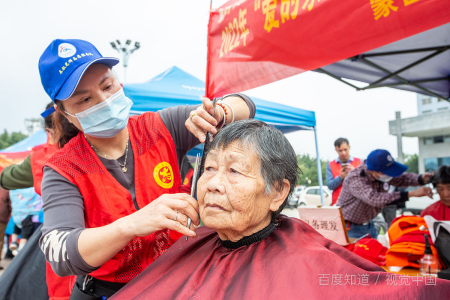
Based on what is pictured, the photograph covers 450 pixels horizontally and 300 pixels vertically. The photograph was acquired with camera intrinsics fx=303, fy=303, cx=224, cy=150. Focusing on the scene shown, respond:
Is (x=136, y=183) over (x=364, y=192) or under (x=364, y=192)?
over

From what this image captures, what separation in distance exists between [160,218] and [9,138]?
65.5 m

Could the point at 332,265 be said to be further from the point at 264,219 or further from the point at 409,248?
the point at 409,248

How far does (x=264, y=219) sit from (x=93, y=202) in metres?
0.72

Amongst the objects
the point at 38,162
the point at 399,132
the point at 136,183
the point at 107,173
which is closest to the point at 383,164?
the point at 136,183

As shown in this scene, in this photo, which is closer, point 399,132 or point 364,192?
point 364,192

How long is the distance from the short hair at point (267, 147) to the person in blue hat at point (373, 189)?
2.12 m

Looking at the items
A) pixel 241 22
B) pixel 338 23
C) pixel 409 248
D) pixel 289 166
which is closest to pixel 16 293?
pixel 289 166

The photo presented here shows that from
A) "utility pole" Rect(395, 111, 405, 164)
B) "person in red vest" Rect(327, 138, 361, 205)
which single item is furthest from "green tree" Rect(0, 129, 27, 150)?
"person in red vest" Rect(327, 138, 361, 205)

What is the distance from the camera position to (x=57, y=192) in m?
1.18

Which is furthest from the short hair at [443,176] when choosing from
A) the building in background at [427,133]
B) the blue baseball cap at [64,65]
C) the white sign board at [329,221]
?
the building in background at [427,133]

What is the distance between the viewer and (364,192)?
310 centimetres

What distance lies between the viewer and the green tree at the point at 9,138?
167ft

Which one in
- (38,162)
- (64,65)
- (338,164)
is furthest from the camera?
(338,164)

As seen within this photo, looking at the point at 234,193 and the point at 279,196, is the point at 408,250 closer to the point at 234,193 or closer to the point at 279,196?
the point at 279,196
